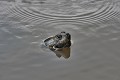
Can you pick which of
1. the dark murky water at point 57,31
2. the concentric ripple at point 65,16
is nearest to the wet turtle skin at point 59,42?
the dark murky water at point 57,31

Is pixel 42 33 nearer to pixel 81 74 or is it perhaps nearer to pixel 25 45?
pixel 25 45

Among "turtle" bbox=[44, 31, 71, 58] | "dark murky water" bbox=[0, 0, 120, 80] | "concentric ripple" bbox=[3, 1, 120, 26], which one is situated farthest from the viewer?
"concentric ripple" bbox=[3, 1, 120, 26]

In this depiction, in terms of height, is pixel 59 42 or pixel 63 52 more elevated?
pixel 59 42

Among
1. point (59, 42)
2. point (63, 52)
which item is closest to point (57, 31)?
point (59, 42)

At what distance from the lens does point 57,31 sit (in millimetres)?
6012

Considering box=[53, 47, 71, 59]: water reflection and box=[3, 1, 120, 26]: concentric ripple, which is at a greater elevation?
box=[3, 1, 120, 26]: concentric ripple

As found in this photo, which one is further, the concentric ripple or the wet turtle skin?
the concentric ripple

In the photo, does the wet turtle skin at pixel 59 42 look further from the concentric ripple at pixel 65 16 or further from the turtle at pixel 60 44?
the concentric ripple at pixel 65 16

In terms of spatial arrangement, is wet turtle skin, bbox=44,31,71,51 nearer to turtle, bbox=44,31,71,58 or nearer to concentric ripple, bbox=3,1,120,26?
turtle, bbox=44,31,71,58

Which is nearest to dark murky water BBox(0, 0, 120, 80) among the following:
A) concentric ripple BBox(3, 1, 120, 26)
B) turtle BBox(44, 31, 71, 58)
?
concentric ripple BBox(3, 1, 120, 26)

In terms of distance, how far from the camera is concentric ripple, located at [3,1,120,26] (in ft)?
21.0

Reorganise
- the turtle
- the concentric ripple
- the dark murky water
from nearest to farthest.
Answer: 1. the dark murky water
2. the turtle
3. the concentric ripple

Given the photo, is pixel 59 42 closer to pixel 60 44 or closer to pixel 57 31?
pixel 60 44

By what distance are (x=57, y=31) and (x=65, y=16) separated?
74 cm
